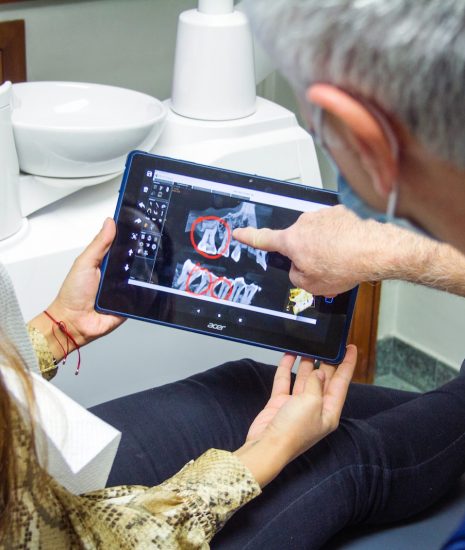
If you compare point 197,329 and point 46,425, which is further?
point 197,329

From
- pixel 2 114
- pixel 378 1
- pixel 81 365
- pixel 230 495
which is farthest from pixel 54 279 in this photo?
pixel 378 1

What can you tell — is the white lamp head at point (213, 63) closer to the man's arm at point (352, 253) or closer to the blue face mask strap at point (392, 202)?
the man's arm at point (352, 253)

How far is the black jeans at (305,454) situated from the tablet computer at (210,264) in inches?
3.6

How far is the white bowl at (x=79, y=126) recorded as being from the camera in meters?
1.08

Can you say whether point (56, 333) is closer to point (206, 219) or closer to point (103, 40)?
point (206, 219)

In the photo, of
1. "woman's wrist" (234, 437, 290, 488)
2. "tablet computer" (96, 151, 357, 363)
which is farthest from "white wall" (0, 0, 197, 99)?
"woman's wrist" (234, 437, 290, 488)

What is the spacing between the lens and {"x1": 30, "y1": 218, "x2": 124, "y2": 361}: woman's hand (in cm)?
106

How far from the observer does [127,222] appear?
1.05 m

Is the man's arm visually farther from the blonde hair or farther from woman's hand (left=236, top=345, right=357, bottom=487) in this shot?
the blonde hair

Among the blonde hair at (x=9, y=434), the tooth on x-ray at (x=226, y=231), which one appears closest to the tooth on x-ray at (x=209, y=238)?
the tooth on x-ray at (x=226, y=231)

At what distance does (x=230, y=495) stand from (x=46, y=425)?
0.23m

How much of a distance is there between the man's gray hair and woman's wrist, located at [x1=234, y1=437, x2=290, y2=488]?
499mm

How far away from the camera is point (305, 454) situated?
1.00 m

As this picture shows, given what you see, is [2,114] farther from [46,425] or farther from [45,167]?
[46,425]
